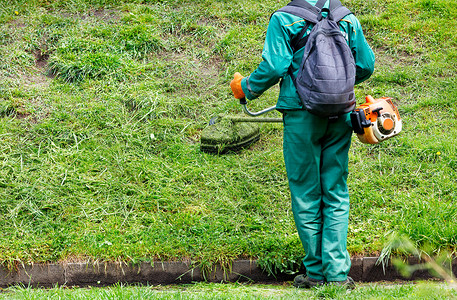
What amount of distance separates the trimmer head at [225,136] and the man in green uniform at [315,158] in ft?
5.45

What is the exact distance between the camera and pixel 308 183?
→ 3602 millimetres

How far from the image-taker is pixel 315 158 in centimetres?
352

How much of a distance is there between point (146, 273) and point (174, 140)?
1833 mm

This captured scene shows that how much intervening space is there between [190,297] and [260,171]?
2050mm

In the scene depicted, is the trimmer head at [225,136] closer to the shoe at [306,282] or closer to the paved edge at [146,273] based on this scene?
the paved edge at [146,273]

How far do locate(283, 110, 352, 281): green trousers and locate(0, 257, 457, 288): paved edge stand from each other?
1.97ft

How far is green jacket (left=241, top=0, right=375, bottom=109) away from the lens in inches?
133

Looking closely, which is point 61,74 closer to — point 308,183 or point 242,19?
point 242,19

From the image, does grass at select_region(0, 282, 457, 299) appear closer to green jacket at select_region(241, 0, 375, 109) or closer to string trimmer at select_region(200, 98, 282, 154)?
green jacket at select_region(241, 0, 375, 109)

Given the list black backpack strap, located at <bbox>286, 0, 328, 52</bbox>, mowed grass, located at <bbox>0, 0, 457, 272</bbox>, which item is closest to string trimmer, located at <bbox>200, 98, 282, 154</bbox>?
mowed grass, located at <bbox>0, 0, 457, 272</bbox>

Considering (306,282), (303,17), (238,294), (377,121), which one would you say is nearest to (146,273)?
(238,294)

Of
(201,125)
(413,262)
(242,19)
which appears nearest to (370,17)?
(242,19)

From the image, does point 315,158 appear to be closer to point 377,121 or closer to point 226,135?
point 377,121

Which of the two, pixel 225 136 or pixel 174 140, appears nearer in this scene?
pixel 225 136
